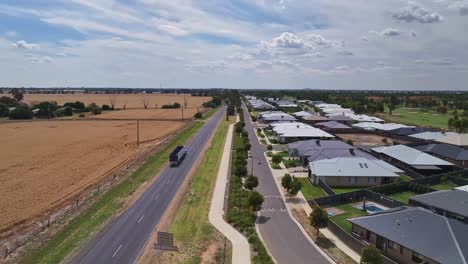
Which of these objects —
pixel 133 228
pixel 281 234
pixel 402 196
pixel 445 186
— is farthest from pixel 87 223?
pixel 445 186

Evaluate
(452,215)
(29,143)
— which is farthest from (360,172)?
(29,143)

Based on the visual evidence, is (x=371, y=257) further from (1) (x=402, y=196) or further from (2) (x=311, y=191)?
(1) (x=402, y=196)

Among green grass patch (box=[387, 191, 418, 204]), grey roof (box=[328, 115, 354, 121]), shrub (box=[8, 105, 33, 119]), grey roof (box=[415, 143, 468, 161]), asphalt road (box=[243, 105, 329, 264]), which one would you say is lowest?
asphalt road (box=[243, 105, 329, 264])

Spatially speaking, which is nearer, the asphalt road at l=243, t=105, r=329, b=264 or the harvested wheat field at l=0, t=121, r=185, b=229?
the asphalt road at l=243, t=105, r=329, b=264

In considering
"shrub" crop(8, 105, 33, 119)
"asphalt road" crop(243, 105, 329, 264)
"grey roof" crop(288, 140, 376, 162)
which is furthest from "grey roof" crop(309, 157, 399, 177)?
Answer: "shrub" crop(8, 105, 33, 119)

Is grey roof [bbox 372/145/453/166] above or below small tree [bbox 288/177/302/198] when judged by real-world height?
above

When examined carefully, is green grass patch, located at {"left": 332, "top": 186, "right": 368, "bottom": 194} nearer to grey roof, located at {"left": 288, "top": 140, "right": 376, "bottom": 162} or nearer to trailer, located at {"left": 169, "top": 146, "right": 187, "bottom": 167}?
grey roof, located at {"left": 288, "top": 140, "right": 376, "bottom": 162}

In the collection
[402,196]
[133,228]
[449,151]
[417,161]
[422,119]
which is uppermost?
[422,119]
